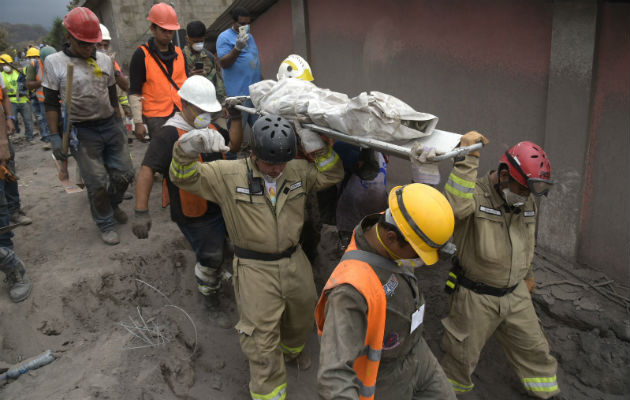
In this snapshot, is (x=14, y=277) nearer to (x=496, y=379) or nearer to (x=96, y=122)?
(x=96, y=122)

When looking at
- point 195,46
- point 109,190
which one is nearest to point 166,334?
point 109,190

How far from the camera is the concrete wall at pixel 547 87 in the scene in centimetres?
381

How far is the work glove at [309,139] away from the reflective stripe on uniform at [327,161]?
116mm

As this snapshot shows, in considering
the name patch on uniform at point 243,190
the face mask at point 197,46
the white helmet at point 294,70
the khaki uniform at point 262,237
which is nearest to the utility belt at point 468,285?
the khaki uniform at point 262,237

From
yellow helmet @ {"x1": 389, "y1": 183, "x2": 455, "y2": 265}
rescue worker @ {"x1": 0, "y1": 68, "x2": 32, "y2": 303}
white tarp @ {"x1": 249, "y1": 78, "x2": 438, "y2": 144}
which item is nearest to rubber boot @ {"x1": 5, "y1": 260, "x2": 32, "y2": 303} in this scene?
rescue worker @ {"x1": 0, "y1": 68, "x2": 32, "y2": 303}

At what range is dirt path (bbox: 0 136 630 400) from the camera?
3.31 m

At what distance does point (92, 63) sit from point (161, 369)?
10.1 feet

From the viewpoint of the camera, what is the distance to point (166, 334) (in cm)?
384

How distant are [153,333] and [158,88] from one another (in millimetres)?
2522

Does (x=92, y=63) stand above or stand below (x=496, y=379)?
above

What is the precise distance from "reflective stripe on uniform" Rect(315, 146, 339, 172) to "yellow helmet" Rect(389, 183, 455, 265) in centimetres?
114

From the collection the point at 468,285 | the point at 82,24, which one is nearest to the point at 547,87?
the point at 468,285

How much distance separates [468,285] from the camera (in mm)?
3365

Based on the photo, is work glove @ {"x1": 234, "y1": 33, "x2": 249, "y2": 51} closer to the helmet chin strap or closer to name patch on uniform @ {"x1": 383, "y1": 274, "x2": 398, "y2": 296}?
the helmet chin strap
